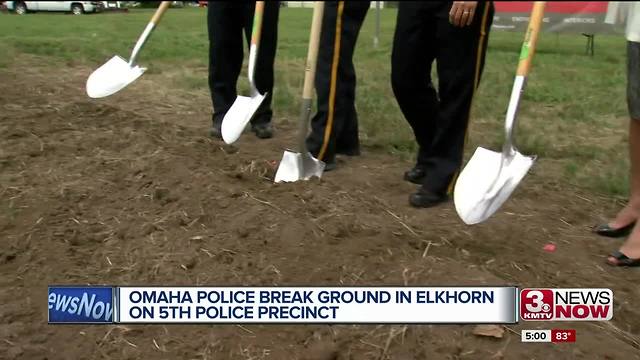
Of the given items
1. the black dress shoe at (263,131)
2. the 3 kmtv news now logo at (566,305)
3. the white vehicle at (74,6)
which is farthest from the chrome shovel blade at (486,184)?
the white vehicle at (74,6)

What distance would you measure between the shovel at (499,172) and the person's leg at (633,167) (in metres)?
0.55

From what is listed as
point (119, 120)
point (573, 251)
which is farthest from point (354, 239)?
point (119, 120)

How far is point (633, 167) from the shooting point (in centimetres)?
279

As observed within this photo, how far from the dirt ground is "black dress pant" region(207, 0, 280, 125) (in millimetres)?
516

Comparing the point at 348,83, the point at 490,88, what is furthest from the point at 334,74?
the point at 490,88

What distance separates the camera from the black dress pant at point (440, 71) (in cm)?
268

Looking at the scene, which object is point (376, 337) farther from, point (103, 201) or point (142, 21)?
point (142, 21)

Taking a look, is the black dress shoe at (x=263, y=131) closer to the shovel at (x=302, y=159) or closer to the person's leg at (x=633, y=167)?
the shovel at (x=302, y=159)

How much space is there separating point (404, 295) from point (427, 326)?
14 centimetres

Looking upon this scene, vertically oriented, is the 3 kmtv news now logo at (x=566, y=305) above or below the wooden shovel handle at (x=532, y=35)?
below

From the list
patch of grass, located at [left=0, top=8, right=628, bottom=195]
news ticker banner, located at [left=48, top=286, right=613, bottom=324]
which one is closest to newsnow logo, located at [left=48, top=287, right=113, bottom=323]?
news ticker banner, located at [left=48, top=286, right=613, bottom=324]

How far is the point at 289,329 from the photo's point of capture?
6.35ft

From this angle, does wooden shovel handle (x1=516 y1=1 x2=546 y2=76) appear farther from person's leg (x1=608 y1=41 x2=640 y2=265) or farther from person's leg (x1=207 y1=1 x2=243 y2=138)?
person's leg (x1=207 y1=1 x2=243 y2=138)

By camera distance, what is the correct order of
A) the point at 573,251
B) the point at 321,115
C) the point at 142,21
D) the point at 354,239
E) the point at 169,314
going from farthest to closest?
the point at 142,21 < the point at 321,115 < the point at 573,251 < the point at 354,239 < the point at 169,314
